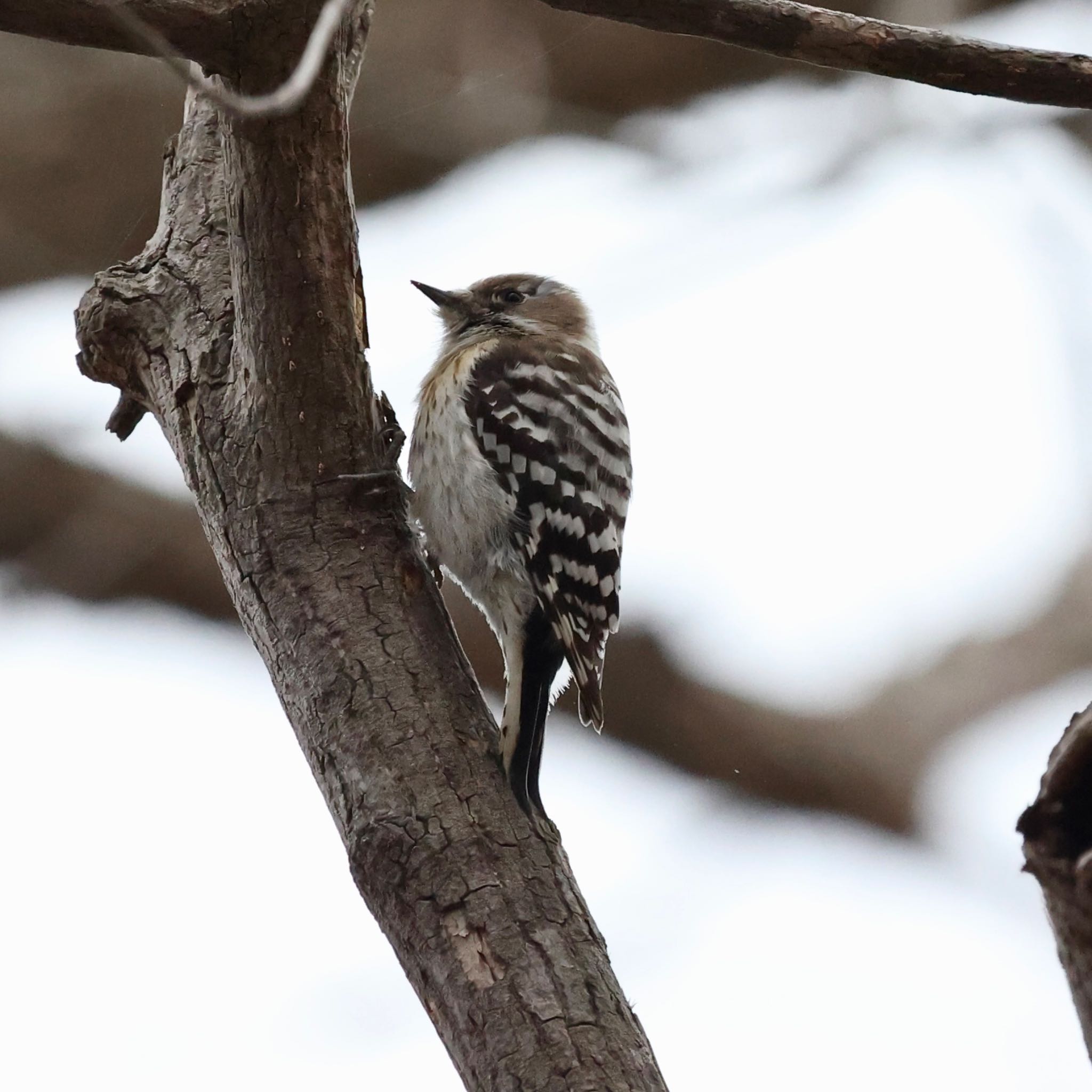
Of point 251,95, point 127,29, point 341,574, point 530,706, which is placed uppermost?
point 251,95

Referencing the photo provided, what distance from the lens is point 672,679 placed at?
13.7 feet

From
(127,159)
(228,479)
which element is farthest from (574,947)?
(127,159)

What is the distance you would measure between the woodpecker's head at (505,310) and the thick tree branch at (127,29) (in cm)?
Result: 203

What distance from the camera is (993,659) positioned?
14.4ft

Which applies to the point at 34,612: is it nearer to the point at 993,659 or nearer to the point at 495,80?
the point at 495,80

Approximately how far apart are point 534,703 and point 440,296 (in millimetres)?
1646

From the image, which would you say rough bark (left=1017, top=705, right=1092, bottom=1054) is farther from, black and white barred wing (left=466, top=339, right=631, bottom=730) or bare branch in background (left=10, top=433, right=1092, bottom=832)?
bare branch in background (left=10, top=433, right=1092, bottom=832)

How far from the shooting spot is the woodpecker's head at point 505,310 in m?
4.03

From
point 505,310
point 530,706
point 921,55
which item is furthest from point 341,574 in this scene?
point 505,310

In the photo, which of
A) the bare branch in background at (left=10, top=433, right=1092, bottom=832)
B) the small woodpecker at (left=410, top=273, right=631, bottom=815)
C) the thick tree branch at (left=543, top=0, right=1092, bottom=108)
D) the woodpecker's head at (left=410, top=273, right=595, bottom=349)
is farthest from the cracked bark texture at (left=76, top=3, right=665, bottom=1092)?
the bare branch in background at (left=10, top=433, right=1092, bottom=832)

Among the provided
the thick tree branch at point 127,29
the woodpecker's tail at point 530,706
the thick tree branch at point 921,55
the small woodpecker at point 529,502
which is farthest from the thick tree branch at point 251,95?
the small woodpecker at point 529,502

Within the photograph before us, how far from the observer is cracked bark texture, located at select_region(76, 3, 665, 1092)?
2.02 m

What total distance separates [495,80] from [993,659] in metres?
2.55

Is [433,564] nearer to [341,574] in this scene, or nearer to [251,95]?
[341,574]
